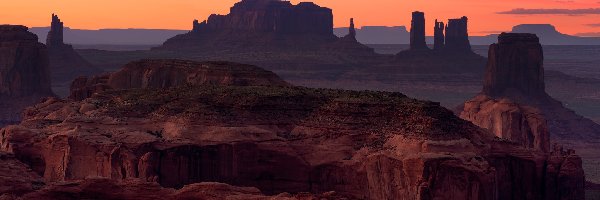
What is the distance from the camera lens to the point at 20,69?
143250 millimetres

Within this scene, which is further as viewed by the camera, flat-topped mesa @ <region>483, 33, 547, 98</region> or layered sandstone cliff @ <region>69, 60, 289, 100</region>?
flat-topped mesa @ <region>483, 33, 547, 98</region>

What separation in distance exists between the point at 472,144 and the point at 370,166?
5.30 m

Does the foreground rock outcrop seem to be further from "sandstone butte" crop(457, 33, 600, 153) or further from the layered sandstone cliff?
"sandstone butte" crop(457, 33, 600, 153)

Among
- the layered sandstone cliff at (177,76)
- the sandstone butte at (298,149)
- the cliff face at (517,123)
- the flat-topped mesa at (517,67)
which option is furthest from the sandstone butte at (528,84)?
the sandstone butte at (298,149)

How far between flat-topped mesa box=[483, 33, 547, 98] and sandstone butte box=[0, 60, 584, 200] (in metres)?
82.5

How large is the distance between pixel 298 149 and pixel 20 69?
95184 mm

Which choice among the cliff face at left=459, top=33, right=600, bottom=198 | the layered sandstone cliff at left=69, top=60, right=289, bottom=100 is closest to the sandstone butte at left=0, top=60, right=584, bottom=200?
the layered sandstone cliff at left=69, top=60, right=289, bottom=100

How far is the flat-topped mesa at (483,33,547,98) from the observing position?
143 m

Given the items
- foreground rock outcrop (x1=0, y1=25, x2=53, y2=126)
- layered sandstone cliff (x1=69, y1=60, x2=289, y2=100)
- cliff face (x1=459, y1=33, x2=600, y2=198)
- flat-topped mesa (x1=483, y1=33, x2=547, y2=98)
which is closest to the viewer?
layered sandstone cliff (x1=69, y1=60, x2=289, y2=100)

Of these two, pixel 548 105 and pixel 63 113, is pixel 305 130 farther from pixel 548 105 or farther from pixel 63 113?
pixel 548 105

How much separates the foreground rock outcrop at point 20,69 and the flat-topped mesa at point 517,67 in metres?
60.3

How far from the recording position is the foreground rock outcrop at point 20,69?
470 ft

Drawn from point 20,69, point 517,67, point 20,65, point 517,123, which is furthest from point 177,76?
point 517,67

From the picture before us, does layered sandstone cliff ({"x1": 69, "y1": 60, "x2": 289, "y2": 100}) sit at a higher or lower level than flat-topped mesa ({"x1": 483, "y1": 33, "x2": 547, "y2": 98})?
higher
